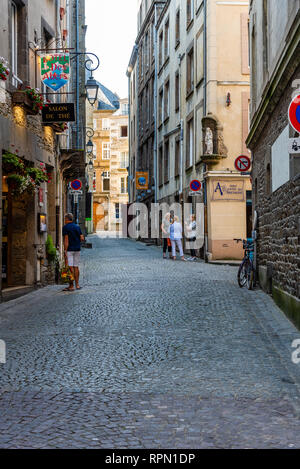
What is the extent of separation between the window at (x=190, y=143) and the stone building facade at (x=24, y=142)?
12.0 m

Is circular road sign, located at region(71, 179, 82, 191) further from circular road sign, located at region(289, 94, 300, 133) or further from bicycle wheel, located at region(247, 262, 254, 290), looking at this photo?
circular road sign, located at region(289, 94, 300, 133)

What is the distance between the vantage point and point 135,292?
43.1 feet

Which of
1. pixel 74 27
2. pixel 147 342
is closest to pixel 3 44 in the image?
pixel 147 342

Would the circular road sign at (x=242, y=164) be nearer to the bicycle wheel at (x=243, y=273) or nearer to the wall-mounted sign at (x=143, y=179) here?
the bicycle wheel at (x=243, y=273)

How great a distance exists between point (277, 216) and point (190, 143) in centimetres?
1749

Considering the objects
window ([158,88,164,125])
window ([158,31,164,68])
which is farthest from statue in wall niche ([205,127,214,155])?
window ([158,31,164,68])

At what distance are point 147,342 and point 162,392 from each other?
2.31m

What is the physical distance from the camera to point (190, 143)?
28.7 metres

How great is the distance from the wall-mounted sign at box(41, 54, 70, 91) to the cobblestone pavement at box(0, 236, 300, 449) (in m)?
4.82

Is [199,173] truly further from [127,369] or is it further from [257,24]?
[127,369]

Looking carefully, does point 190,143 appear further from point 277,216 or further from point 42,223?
point 277,216

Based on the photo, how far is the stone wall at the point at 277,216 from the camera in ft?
31.2

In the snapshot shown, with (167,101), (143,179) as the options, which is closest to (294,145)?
(167,101)

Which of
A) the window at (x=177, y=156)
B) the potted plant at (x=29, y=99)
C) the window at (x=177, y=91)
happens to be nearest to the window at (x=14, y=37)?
the potted plant at (x=29, y=99)
